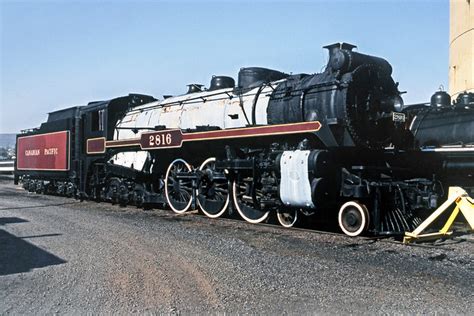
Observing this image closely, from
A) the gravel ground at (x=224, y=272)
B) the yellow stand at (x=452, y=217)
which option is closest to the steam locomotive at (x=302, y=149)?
the yellow stand at (x=452, y=217)

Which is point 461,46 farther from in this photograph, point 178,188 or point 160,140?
point 178,188

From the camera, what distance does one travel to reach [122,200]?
601 inches

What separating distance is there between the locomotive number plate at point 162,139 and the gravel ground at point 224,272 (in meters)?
2.99

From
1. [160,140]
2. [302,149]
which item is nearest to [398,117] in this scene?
[302,149]

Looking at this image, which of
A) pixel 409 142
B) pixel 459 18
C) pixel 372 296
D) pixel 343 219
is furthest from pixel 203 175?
pixel 459 18

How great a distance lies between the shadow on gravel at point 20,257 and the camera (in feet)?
22.0

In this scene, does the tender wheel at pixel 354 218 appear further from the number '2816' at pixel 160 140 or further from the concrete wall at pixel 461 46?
the concrete wall at pixel 461 46

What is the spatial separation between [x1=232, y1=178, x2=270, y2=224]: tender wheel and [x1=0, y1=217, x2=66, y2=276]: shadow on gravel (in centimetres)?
450

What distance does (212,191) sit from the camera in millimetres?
12109

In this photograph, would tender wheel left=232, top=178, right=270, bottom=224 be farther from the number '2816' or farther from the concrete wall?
the concrete wall

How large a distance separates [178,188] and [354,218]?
543 centimetres

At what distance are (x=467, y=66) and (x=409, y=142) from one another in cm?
1625

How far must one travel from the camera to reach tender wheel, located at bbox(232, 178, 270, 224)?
1076 centimetres

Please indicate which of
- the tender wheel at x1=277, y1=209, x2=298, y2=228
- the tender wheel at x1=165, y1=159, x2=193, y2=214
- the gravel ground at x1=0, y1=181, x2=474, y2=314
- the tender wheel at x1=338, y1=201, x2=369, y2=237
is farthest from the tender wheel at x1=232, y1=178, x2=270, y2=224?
the tender wheel at x1=338, y1=201, x2=369, y2=237
